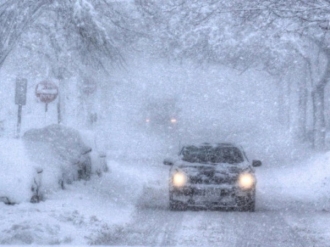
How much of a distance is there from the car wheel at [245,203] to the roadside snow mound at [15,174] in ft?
14.1

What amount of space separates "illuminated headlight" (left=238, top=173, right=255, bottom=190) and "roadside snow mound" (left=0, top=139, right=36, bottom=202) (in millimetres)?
4272

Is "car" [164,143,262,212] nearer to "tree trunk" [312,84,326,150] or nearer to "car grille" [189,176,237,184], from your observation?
"car grille" [189,176,237,184]

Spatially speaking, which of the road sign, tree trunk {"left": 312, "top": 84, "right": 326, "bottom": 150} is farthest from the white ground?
tree trunk {"left": 312, "top": 84, "right": 326, "bottom": 150}

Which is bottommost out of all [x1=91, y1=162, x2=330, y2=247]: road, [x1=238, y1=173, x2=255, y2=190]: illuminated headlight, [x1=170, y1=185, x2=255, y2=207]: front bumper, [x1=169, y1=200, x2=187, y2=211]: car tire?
[x1=91, y1=162, x2=330, y2=247]: road

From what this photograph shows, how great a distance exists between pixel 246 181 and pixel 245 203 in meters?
0.45

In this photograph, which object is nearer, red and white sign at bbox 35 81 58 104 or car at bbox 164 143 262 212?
car at bbox 164 143 262 212

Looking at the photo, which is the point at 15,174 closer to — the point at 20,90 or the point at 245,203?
the point at 245,203

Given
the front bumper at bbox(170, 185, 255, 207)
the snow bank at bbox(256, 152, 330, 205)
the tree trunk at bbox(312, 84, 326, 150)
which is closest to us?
the front bumper at bbox(170, 185, 255, 207)

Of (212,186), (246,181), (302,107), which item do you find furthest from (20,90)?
(302,107)

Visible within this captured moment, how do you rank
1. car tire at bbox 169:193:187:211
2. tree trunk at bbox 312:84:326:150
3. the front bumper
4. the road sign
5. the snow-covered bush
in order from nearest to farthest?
the snow-covered bush < the front bumper < car tire at bbox 169:193:187:211 < the road sign < tree trunk at bbox 312:84:326:150

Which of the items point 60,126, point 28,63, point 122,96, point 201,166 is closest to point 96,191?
point 60,126

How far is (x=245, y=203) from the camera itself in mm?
15047

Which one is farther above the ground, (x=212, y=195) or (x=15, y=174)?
(x=15, y=174)

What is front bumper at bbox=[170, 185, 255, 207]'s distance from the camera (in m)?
15.0
